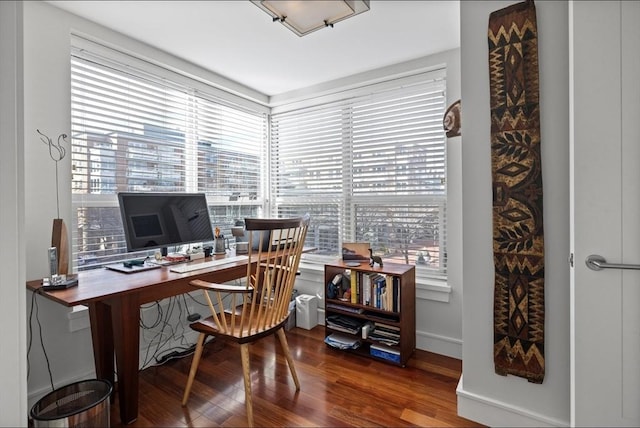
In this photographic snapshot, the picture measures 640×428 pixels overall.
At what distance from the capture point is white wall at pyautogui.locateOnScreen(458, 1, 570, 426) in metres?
1.44

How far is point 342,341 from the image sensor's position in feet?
8.18

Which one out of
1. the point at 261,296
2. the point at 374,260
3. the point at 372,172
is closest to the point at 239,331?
the point at 261,296

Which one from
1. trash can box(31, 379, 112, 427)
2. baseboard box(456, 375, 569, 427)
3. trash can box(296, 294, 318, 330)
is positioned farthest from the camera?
trash can box(296, 294, 318, 330)

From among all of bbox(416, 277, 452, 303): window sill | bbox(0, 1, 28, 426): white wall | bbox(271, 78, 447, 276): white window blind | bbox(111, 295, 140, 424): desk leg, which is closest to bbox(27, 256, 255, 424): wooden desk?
bbox(111, 295, 140, 424): desk leg

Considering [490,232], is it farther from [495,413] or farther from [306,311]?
[306,311]

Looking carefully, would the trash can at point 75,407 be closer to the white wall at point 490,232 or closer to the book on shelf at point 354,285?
the book on shelf at point 354,285

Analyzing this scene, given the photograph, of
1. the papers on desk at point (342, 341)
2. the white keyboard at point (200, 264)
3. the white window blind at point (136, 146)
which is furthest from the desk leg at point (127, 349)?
the papers on desk at point (342, 341)

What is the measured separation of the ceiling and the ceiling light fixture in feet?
0.57

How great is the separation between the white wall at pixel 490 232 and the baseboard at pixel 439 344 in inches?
29.8

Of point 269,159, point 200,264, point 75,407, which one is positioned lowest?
point 75,407

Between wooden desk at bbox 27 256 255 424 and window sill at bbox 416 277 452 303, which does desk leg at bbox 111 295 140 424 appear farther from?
window sill at bbox 416 277 452 303

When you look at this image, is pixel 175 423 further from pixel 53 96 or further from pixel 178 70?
pixel 178 70

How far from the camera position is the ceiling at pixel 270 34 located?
1.89 m

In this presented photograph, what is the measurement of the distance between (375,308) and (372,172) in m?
1.21
